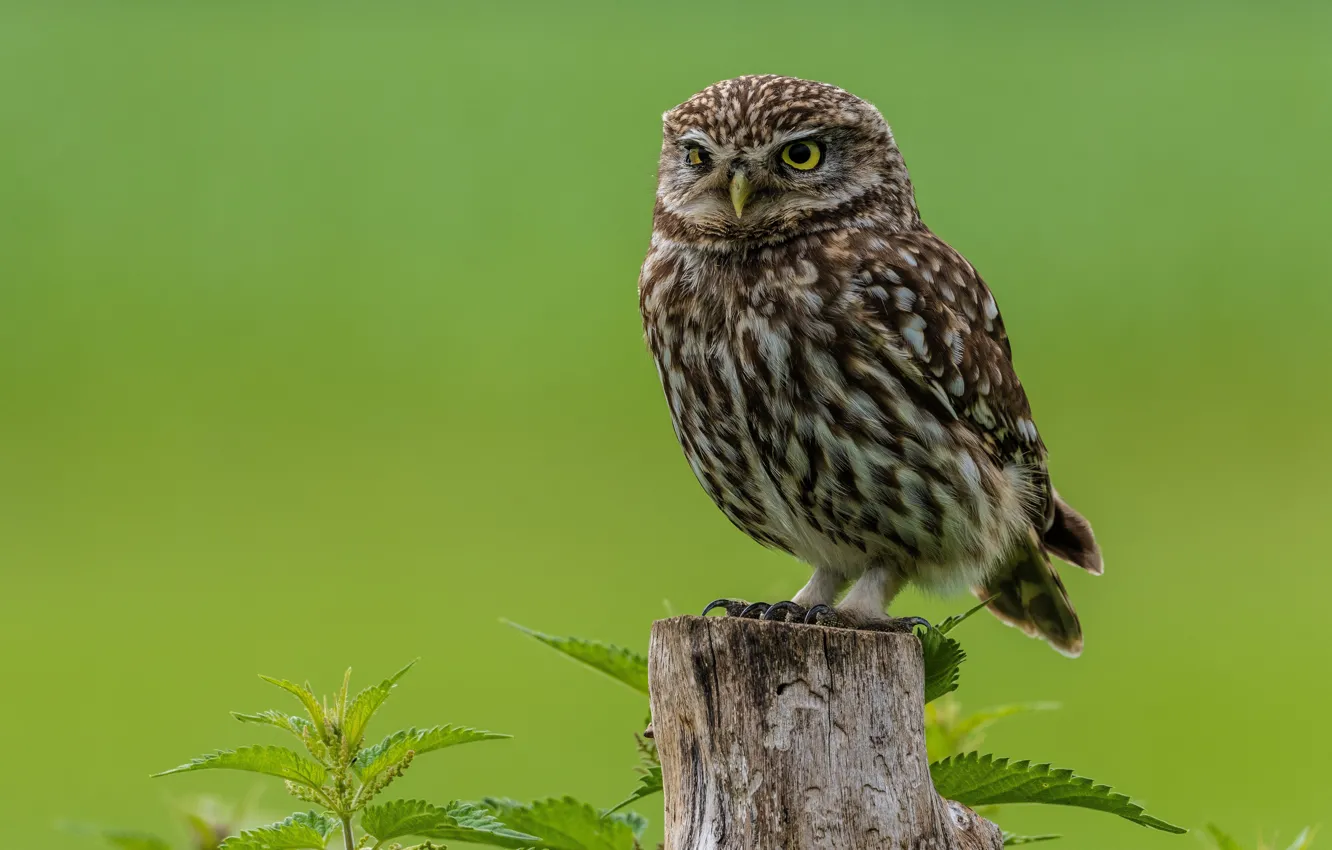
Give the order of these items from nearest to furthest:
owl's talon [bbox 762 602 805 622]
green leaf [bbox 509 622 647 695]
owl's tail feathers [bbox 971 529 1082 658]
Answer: green leaf [bbox 509 622 647 695]
owl's talon [bbox 762 602 805 622]
owl's tail feathers [bbox 971 529 1082 658]

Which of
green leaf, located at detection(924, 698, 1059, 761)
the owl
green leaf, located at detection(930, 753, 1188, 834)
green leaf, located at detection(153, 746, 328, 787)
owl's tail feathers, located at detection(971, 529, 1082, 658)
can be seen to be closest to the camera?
green leaf, located at detection(153, 746, 328, 787)

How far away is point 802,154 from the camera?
3250 mm

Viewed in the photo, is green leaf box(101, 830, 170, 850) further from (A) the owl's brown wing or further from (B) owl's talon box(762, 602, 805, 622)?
(A) the owl's brown wing

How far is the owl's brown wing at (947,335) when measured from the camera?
3.18m

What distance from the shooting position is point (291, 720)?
204cm

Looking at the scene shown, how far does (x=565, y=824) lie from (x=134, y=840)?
0.65 m

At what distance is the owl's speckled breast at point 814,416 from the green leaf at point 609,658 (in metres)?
0.91

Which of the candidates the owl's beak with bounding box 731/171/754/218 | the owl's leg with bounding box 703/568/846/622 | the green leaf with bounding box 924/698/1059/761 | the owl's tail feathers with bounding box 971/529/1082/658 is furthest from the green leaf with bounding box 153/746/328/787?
the owl's tail feathers with bounding box 971/529/1082/658

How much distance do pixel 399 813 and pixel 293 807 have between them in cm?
715

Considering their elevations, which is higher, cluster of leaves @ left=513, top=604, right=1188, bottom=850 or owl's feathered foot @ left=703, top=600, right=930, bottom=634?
owl's feathered foot @ left=703, top=600, right=930, bottom=634

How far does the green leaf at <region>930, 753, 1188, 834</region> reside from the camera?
215 centimetres

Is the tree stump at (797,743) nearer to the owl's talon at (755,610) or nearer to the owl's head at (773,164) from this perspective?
the owl's talon at (755,610)

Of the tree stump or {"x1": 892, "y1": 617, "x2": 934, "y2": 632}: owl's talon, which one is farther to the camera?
{"x1": 892, "y1": 617, "x2": 934, "y2": 632}: owl's talon

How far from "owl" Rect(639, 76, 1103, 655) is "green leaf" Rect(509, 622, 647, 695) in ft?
2.32
